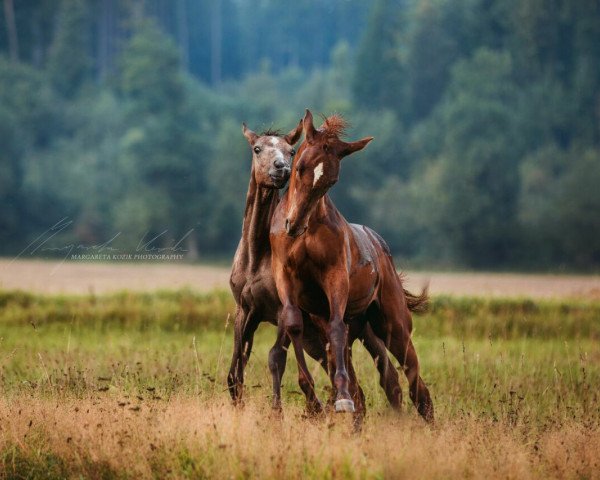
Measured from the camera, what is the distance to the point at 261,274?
1002cm

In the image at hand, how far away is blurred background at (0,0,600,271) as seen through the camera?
57500mm

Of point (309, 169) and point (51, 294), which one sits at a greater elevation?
point (309, 169)

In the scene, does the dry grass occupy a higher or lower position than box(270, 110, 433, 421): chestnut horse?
lower

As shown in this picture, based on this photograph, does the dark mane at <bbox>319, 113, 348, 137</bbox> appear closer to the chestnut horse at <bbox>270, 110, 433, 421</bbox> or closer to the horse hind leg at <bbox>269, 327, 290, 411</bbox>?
the chestnut horse at <bbox>270, 110, 433, 421</bbox>

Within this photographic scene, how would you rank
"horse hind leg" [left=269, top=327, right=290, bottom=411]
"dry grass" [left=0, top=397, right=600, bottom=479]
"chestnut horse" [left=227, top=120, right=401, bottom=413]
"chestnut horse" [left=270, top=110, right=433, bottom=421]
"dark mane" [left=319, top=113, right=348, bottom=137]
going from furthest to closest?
"chestnut horse" [left=227, top=120, right=401, bottom=413], "horse hind leg" [left=269, top=327, right=290, bottom=411], "dark mane" [left=319, top=113, right=348, bottom=137], "chestnut horse" [left=270, top=110, right=433, bottom=421], "dry grass" [left=0, top=397, right=600, bottom=479]

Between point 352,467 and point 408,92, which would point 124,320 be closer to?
point 352,467

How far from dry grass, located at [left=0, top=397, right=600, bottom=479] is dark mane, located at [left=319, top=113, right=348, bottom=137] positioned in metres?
2.28

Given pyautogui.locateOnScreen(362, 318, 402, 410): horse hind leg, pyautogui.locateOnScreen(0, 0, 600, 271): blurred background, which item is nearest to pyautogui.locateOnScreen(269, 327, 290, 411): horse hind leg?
pyautogui.locateOnScreen(362, 318, 402, 410): horse hind leg

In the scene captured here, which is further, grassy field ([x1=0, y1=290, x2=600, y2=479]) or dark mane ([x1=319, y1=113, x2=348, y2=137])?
dark mane ([x1=319, y1=113, x2=348, y2=137])

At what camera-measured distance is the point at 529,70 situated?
248 ft

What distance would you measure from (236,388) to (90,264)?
46371 mm

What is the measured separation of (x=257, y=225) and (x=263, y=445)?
2.60m

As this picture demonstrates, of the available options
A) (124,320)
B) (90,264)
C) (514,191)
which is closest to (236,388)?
A: (124,320)

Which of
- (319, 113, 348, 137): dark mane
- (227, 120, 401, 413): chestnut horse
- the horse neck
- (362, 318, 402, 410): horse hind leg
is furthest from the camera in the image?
(362, 318, 402, 410): horse hind leg
